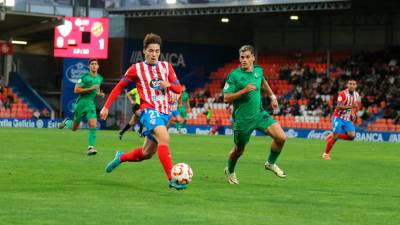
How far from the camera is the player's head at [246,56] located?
14.1 meters

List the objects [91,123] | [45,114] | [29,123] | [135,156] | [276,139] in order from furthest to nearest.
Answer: [45,114] → [29,123] → [91,123] → [276,139] → [135,156]

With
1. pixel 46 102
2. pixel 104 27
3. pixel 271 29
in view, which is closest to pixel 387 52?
pixel 271 29

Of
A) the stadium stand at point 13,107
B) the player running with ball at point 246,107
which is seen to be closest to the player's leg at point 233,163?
the player running with ball at point 246,107

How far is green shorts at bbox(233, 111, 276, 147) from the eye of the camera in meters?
14.4

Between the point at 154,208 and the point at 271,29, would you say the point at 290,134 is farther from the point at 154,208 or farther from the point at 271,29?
the point at 154,208

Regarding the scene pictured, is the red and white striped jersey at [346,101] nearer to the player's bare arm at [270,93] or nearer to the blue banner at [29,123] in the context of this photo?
the player's bare arm at [270,93]

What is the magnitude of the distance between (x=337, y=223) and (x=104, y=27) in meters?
37.8

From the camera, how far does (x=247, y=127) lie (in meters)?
14.4

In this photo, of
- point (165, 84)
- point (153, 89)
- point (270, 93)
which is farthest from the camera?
point (270, 93)

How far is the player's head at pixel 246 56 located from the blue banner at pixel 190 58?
38931mm

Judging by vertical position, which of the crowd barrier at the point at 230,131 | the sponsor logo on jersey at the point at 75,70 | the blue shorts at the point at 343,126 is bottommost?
the crowd barrier at the point at 230,131

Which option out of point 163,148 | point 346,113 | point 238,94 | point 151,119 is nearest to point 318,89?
point 346,113

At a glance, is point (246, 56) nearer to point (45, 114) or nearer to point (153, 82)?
point (153, 82)

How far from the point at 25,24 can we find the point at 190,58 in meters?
10.3
